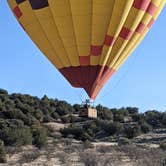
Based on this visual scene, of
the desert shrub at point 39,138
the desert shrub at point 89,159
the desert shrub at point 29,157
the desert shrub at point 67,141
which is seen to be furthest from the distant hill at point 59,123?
the desert shrub at point 89,159

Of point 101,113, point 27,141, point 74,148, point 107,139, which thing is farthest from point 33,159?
point 101,113

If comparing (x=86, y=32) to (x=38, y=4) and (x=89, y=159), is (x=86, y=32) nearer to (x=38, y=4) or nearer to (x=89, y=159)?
(x=38, y=4)

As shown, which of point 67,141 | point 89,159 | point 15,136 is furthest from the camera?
point 67,141

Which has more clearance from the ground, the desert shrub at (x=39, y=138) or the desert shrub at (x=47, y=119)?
the desert shrub at (x=47, y=119)

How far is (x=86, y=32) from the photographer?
77.4 feet

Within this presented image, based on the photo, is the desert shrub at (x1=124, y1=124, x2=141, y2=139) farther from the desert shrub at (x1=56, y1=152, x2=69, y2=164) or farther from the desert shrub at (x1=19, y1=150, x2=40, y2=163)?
the desert shrub at (x1=19, y1=150, x2=40, y2=163)

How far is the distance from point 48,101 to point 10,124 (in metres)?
21.1

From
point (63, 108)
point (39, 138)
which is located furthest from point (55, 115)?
point (39, 138)

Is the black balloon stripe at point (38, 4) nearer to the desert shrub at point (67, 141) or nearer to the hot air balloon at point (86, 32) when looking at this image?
the hot air balloon at point (86, 32)

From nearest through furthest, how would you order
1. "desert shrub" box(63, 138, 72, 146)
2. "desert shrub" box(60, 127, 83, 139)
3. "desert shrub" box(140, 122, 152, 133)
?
"desert shrub" box(63, 138, 72, 146) < "desert shrub" box(60, 127, 83, 139) < "desert shrub" box(140, 122, 152, 133)

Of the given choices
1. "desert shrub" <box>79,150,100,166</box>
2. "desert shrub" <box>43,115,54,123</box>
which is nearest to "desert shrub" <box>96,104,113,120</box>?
"desert shrub" <box>43,115,54,123</box>

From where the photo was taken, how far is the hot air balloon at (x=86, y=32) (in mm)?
23375

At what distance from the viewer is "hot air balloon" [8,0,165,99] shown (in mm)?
23375

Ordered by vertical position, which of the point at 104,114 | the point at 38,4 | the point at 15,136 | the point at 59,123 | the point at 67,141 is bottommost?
the point at 38,4
